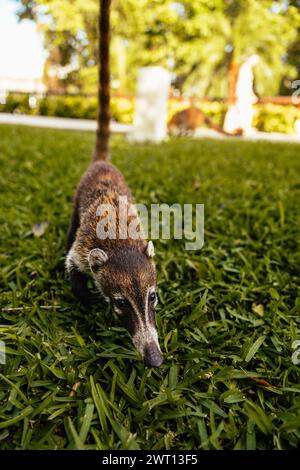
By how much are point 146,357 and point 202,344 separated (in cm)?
44

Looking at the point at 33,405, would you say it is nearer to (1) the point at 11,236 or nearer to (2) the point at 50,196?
(1) the point at 11,236

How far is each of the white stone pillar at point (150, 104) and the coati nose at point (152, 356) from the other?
9.05 m

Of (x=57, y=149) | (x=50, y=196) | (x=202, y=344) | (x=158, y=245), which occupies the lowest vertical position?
(x=202, y=344)

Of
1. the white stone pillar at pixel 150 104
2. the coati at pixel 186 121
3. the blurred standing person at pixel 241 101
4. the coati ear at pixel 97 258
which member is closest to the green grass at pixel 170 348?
the coati ear at pixel 97 258

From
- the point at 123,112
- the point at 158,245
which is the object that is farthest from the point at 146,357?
the point at 123,112

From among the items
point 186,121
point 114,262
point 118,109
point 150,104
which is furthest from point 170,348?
point 118,109

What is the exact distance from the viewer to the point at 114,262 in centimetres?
193

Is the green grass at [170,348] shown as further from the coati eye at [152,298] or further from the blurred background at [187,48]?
the blurred background at [187,48]

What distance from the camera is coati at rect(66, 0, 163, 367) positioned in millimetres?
1765

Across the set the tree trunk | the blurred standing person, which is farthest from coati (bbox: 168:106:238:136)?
the tree trunk

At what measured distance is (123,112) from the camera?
19.5 meters

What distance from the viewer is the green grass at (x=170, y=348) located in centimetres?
141

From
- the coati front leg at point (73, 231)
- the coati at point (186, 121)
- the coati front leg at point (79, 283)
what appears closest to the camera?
the coati front leg at point (79, 283)

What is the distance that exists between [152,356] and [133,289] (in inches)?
13.9
